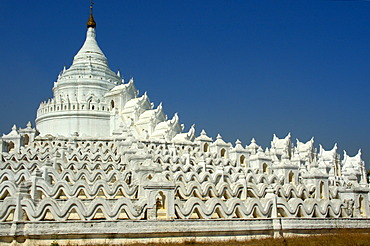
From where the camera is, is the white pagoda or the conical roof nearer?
the white pagoda

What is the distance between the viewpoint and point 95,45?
5322 centimetres

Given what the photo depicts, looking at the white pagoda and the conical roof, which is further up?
the conical roof

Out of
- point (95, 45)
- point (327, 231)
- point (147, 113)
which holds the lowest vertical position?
point (327, 231)

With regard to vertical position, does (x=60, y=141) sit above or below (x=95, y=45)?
below

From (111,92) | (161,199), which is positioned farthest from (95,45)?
(161,199)

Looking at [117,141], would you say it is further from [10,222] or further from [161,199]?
[10,222]

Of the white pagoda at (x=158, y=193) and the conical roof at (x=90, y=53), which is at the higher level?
the conical roof at (x=90, y=53)

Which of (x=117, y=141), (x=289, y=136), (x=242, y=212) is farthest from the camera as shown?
(x=289, y=136)

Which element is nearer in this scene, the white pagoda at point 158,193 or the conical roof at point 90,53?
the white pagoda at point 158,193

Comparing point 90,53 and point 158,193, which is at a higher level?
point 90,53

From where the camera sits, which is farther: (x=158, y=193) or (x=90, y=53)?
(x=90, y=53)

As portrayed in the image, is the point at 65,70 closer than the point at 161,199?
A: No

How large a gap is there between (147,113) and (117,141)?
1211cm

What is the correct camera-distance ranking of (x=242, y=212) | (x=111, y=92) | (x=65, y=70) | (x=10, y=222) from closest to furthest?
(x=10, y=222)
(x=242, y=212)
(x=111, y=92)
(x=65, y=70)
